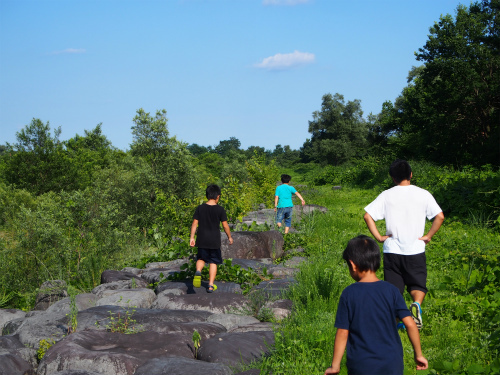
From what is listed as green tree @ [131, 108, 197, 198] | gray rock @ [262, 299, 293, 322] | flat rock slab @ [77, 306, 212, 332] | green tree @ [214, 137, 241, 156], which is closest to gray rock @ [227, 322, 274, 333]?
gray rock @ [262, 299, 293, 322]

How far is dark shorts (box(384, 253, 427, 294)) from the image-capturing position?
16.4 feet

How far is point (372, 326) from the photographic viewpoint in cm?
314

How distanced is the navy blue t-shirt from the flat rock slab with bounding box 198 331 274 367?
1.90 metres

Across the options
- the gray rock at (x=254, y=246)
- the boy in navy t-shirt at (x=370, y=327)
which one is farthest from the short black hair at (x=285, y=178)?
the boy in navy t-shirt at (x=370, y=327)

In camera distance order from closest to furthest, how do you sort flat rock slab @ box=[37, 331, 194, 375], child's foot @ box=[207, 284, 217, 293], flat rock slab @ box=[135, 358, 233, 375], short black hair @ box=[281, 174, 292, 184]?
flat rock slab @ box=[135, 358, 233, 375] → flat rock slab @ box=[37, 331, 194, 375] → child's foot @ box=[207, 284, 217, 293] → short black hair @ box=[281, 174, 292, 184]

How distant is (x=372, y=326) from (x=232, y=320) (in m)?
3.46

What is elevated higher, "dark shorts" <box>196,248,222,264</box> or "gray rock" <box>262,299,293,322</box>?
"dark shorts" <box>196,248,222,264</box>

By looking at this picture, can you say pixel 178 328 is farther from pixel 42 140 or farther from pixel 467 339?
pixel 42 140

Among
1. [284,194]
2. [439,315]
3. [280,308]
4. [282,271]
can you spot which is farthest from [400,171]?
[284,194]

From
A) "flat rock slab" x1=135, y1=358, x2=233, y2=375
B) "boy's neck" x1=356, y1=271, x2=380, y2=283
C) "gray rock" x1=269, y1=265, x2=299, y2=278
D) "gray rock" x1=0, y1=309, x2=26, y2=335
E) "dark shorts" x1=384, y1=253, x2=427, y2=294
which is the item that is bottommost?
"gray rock" x1=0, y1=309, x2=26, y2=335

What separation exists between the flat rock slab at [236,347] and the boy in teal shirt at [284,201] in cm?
660

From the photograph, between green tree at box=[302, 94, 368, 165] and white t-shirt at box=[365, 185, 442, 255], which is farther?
green tree at box=[302, 94, 368, 165]

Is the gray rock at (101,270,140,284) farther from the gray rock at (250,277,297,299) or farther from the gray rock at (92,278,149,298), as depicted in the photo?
the gray rock at (250,277,297,299)

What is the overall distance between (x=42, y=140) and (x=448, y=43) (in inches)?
1044
